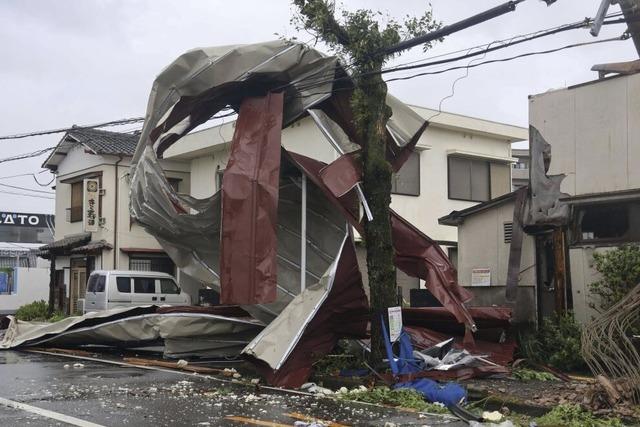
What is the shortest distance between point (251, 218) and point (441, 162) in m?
13.2

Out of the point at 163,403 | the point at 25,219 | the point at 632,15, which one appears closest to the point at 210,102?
the point at 163,403

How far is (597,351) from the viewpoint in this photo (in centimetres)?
947

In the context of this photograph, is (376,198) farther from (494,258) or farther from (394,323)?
(494,258)

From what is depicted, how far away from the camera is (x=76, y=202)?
30.5 meters

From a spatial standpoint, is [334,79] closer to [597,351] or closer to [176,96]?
[176,96]

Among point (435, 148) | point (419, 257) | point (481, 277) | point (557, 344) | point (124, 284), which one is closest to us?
point (557, 344)

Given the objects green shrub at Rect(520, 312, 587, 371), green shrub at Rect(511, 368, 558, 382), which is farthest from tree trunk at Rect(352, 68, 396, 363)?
green shrub at Rect(520, 312, 587, 371)

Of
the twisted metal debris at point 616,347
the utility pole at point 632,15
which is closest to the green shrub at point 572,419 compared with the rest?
the twisted metal debris at point 616,347

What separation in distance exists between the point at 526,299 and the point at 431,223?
9.80 metres

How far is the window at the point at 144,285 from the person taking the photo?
23.5 metres

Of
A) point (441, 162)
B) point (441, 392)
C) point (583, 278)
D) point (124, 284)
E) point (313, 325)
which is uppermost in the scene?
point (441, 162)

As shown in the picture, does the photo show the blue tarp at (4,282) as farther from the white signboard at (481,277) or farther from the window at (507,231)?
the window at (507,231)

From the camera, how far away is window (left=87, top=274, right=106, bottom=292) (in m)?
23.0

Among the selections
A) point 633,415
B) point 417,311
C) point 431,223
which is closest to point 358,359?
point 417,311
